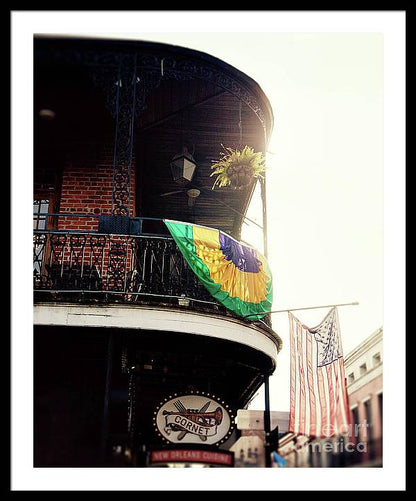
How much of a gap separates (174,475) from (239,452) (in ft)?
4.19

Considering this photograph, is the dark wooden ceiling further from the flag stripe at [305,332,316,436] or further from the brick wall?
the flag stripe at [305,332,316,436]

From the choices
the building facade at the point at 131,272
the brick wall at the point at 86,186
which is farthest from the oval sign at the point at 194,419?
the brick wall at the point at 86,186

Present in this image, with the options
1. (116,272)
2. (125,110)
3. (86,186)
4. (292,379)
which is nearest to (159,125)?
(86,186)

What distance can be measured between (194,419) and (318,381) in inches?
68.5

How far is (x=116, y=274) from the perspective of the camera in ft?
27.8

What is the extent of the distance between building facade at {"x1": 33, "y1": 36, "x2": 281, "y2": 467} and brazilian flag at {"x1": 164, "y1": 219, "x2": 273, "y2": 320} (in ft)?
0.07

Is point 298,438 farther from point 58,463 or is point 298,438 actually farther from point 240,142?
point 240,142

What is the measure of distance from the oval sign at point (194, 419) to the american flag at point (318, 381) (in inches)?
37.1

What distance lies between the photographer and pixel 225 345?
898 cm

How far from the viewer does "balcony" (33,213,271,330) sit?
27.2 ft

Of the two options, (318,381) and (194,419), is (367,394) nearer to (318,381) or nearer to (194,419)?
(318,381)

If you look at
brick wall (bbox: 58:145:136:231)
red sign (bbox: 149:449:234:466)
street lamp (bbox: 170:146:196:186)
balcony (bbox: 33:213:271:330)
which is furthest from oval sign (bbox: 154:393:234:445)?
street lamp (bbox: 170:146:196:186)
